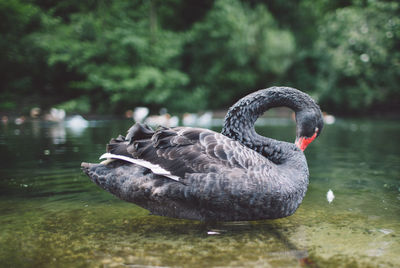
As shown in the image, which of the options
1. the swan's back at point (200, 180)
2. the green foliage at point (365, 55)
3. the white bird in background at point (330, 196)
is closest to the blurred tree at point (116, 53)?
the green foliage at point (365, 55)

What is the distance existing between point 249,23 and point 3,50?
1361 centimetres

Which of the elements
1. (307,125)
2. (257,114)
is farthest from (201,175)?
(307,125)

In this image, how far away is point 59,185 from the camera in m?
4.18

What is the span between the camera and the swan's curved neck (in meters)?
3.27

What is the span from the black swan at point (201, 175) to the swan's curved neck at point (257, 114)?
2cm

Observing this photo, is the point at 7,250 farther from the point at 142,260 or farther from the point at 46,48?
the point at 46,48

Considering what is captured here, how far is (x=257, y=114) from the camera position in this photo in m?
3.45

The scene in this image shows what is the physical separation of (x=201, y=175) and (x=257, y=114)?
3.30 ft

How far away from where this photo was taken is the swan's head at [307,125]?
3.36 metres

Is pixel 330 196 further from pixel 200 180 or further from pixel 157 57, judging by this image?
pixel 157 57

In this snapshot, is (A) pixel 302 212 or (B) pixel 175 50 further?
(B) pixel 175 50

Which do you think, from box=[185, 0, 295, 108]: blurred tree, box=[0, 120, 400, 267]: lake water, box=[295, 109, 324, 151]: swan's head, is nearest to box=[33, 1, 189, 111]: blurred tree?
box=[185, 0, 295, 108]: blurred tree

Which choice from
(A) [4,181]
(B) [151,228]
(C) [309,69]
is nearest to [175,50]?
(C) [309,69]

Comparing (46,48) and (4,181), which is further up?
(46,48)
